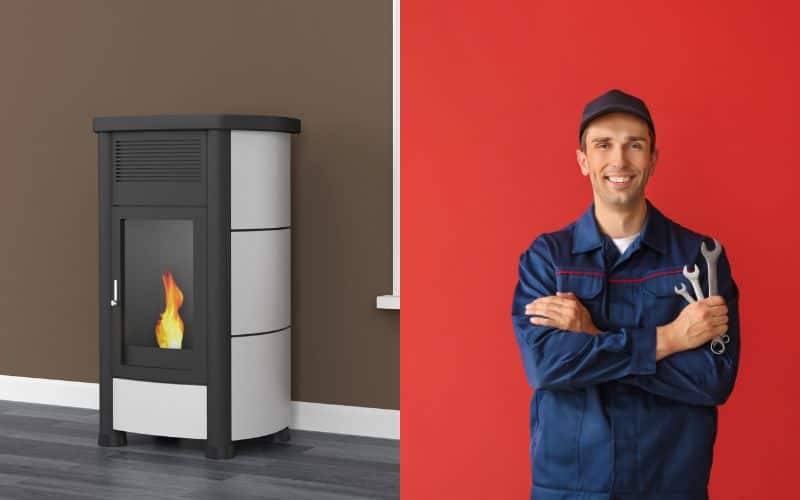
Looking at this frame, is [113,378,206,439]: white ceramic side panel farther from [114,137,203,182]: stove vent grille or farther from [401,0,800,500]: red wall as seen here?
[401,0,800,500]: red wall

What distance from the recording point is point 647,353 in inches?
79.0

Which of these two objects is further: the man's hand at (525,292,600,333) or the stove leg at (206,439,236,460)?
the stove leg at (206,439,236,460)

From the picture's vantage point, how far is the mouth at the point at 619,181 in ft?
6.70

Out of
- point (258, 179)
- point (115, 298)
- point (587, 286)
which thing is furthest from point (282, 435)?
point (587, 286)

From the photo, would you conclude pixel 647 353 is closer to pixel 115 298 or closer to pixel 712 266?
pixel 712 266

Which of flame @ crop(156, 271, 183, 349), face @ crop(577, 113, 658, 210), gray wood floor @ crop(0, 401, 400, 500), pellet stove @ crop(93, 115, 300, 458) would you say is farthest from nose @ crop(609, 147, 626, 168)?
flame @ crop(156, 271, 183, 349)

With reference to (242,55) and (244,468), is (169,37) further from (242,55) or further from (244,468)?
(244,468)

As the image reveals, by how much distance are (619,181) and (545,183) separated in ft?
2.77

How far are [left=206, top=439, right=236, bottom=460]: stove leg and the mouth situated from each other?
315cm

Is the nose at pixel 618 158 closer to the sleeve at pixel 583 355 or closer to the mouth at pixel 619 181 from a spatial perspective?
the mouth at pixel 619 181

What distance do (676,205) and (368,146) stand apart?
8.69 feet

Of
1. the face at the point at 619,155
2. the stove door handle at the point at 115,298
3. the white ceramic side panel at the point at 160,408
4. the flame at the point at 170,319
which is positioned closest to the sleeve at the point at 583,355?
the face at the point at 619,155

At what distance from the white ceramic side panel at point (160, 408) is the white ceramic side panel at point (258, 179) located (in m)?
0.80

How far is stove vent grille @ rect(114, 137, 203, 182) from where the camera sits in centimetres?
477
